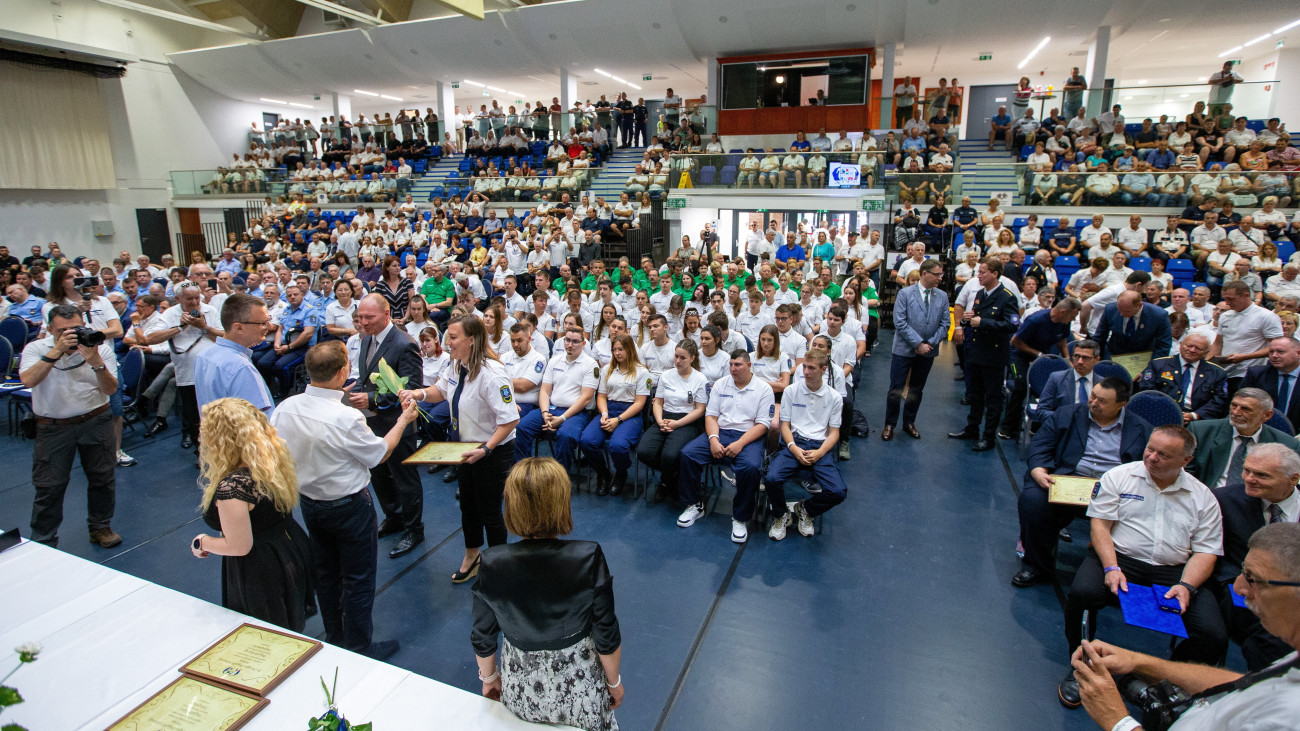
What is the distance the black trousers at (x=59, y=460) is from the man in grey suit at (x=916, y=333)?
6275 mm

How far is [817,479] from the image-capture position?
4.39 meters

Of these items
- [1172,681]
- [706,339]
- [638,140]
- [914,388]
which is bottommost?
[914,388]

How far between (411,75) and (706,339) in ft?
68.3

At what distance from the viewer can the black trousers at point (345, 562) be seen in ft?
8.95

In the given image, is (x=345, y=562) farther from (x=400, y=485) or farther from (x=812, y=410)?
(x=812, y=410)

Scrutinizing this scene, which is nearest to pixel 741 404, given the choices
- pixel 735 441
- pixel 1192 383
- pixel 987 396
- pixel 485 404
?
pixel 735 441

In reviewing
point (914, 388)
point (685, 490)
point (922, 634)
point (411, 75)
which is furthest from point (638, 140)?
point (922, 634)

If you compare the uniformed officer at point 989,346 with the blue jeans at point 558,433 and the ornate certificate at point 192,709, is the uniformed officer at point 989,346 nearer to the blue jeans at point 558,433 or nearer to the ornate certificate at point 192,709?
the blue jeans at point 558,433

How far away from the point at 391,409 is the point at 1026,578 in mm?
4169

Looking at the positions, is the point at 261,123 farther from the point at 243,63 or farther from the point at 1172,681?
the point at 1172,681

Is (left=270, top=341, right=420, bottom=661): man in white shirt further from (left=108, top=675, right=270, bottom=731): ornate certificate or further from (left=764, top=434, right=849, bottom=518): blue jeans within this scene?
(left=764, top=434, right=849, bottom=518): blue jeans

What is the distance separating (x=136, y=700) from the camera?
70.2 inches

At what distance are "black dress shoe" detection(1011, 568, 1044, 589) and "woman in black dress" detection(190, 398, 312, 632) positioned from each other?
12.8ft

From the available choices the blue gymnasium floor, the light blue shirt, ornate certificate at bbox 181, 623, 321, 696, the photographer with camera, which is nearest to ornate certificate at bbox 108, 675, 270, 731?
ornate certificate at bbox 181, 623, 321, 696
